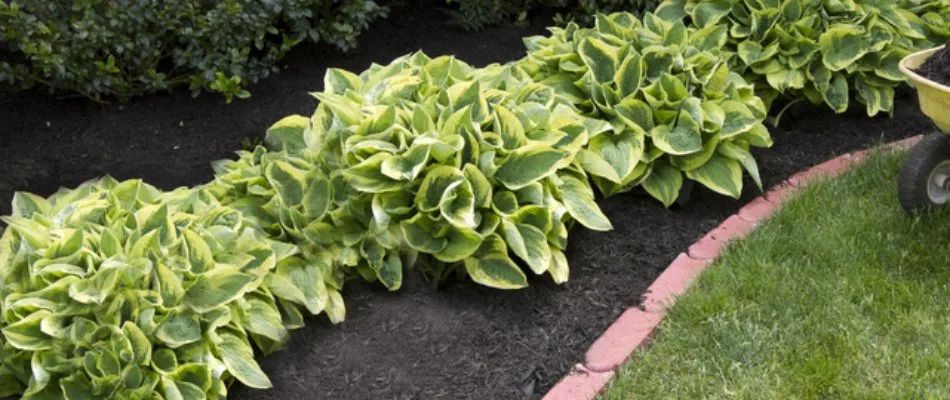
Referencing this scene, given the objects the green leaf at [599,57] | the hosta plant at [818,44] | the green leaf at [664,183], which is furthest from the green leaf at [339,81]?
the hosta plant at [818,44]

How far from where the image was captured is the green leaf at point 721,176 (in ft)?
14.1

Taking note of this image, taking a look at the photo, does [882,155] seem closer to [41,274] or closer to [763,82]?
[763,82]

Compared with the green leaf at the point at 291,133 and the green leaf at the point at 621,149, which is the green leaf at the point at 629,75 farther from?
the green leaf at the point at 291,133

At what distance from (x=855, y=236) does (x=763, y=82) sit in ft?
3.59

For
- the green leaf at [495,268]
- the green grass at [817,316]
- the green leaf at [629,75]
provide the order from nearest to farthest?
the green grass at [817,316] < the green leaf at [495,268] < the green leaf at [629,75]

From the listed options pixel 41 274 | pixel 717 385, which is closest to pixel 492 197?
pixel 717 385

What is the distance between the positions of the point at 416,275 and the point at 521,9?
267cm

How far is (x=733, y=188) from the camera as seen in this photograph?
428 cm

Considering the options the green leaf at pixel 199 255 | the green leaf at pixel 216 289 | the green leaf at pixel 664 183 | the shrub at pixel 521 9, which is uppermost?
the green leaf at pixel 199 255

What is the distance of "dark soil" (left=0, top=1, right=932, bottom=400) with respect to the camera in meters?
3.47

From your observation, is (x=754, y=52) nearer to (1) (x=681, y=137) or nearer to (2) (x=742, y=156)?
(2) (x=742, y=156)

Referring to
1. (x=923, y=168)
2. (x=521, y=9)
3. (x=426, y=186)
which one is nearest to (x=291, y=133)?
(x=426, y=186)

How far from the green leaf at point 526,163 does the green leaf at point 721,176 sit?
0.81 metres

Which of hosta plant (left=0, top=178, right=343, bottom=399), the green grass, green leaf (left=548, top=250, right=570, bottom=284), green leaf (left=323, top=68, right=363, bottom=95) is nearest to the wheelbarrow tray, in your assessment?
the green grass
